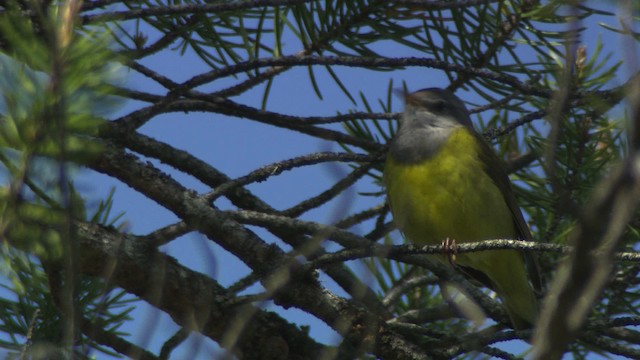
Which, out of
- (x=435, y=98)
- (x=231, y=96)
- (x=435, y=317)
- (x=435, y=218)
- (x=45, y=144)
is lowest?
(x=45, y=144)

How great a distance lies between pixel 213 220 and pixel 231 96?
451 mm

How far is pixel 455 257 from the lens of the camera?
12.7 ft

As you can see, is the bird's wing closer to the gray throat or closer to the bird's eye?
the gray throat

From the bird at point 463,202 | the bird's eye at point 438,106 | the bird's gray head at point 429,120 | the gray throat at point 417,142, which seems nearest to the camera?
the gray throat at point 417,142

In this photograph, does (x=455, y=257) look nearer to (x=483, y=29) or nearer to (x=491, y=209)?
(x=491, y=209)

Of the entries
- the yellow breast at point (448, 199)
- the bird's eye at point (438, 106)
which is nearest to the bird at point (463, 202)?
the yellow breast at point (448, 199)

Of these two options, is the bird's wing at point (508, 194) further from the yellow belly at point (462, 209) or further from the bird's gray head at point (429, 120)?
the bird's gray head at point (429, 120)

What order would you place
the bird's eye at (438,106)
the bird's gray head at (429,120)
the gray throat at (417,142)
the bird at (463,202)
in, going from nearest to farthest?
the gray throat at (417,142)
the bird at (463,202)
the bird's gray head at (429,120)
the bird's eye at (438,106)

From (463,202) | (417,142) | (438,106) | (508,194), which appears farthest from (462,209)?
(438,106)

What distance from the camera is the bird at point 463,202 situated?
3645mm

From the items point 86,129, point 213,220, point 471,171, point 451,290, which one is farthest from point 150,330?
point 471,171

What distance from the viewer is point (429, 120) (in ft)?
14.8

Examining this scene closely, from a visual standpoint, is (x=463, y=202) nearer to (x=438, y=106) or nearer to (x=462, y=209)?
(x=462, y=209)

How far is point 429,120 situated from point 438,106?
148 millimetres
